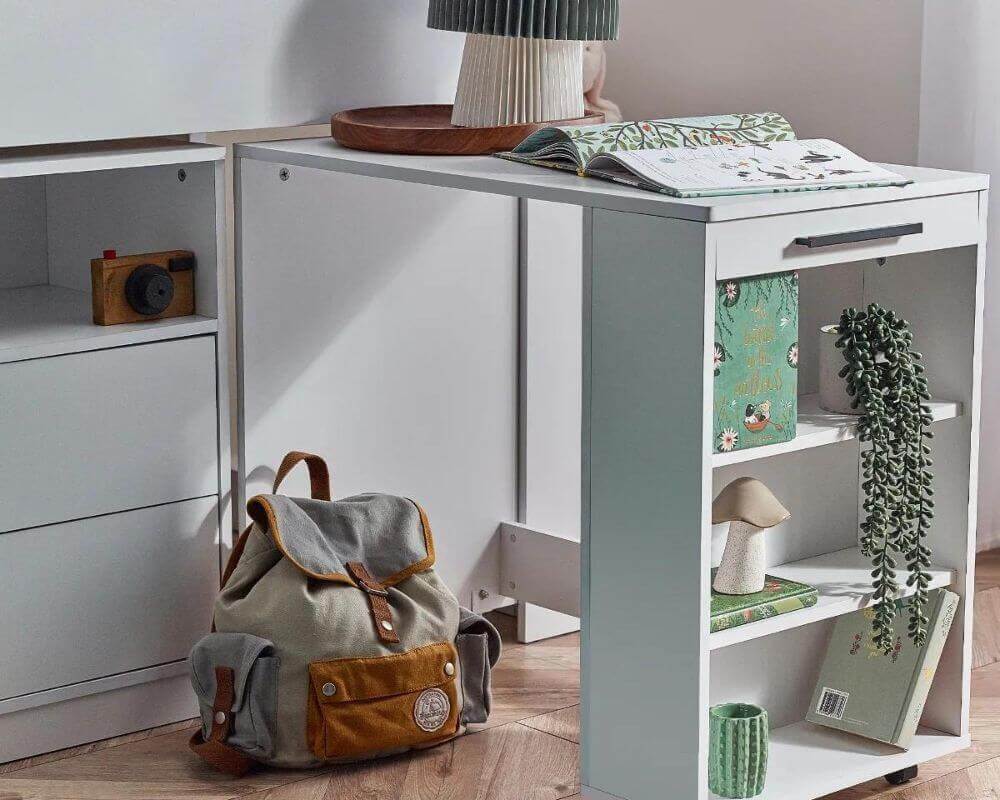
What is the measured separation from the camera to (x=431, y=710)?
1847mm

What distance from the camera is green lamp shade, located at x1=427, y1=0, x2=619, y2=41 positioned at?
1.78 metres

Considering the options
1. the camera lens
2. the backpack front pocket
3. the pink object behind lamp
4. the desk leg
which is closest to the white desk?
the desk leg

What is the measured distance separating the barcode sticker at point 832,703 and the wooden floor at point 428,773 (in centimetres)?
9

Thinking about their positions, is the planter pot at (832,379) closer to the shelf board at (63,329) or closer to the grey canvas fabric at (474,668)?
the grey canvas fabric at (474,668)

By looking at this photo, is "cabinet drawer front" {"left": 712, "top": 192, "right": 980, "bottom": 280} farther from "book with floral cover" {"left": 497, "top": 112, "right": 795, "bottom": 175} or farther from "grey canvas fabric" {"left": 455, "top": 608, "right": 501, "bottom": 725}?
"grey canvas fabric" {"left": 455, "top": 608, "right": 501, "bottom": 725}

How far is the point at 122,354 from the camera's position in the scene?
1847 millimetres

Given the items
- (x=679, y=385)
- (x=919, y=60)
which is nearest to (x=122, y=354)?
(x=679, y=385)

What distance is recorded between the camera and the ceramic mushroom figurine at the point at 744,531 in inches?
64.7

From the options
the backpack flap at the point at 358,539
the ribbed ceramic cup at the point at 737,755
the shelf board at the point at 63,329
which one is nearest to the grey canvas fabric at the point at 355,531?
the backpack flap at the point at 358,539

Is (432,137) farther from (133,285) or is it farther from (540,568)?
(540,568)

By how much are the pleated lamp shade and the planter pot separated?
44 cm

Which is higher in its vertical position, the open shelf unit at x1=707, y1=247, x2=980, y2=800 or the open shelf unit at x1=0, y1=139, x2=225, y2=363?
the open shelf unit at x1=0, y1=139, x2=225, y2=363

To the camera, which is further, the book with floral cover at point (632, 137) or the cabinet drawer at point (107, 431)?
the cabinet drawer at point (107, 431)

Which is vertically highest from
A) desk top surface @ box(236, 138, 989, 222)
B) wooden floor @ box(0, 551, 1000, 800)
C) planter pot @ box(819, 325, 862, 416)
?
desk top surface @ box(236, 138, 989, 222)
